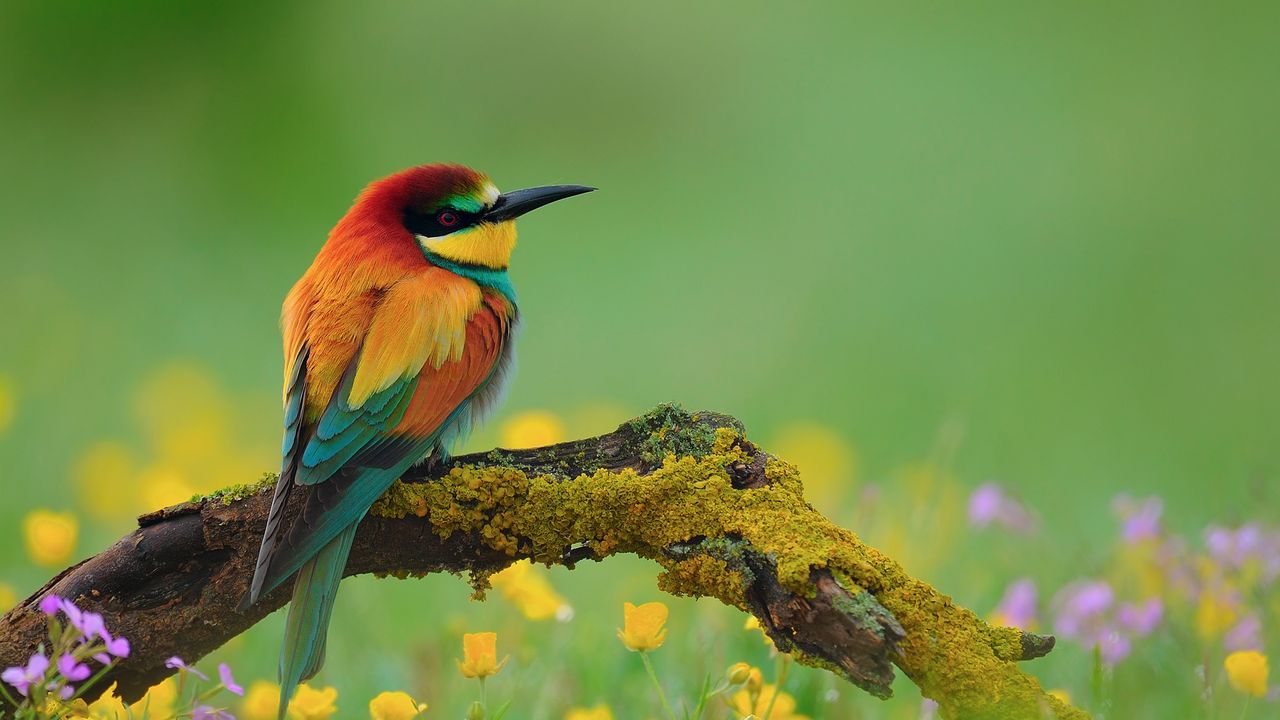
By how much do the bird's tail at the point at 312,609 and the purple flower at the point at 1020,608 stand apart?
1.29m

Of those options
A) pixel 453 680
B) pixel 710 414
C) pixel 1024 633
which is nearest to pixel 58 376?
pixel 453 680

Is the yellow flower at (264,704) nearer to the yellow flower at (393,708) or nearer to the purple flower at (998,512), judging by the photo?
the yellow flower at (393,708)

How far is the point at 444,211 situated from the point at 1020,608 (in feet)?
4.63

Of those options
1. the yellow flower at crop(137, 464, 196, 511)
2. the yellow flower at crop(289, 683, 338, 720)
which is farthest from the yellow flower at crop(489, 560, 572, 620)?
the yellow flower at crop(137, 464, 196, 511)

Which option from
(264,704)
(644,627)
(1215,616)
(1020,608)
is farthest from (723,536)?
(1215,616)

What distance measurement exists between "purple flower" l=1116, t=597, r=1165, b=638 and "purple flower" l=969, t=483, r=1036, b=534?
0.37m

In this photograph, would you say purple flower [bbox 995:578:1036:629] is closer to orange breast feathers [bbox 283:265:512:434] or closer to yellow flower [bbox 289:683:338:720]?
orange breast feathers [bbox 283:265:512:434]

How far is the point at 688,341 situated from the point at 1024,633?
426cm

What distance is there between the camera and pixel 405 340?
223 cm

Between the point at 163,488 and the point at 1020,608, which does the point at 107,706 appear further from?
the point at 1020,608

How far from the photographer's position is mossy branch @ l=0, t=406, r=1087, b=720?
1743 mm

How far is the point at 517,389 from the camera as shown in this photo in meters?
5.45

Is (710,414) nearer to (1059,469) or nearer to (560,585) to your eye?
(560,585)

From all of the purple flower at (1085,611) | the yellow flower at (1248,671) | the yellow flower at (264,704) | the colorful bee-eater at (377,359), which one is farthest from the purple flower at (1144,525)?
the yellow flower at (264,704)
